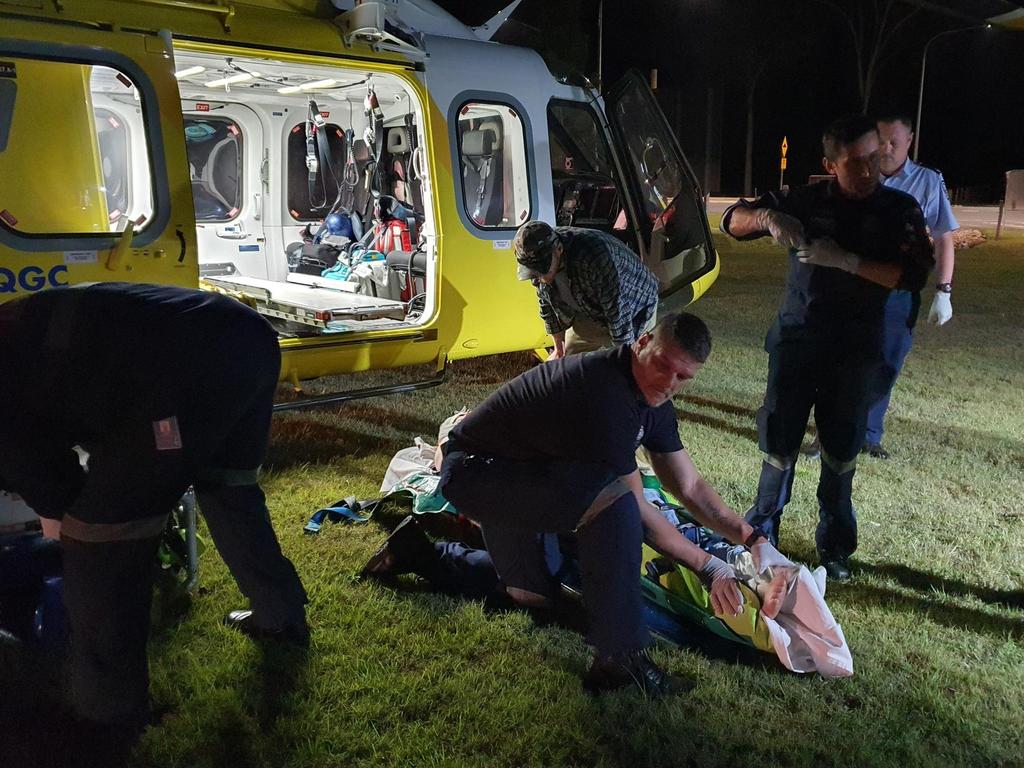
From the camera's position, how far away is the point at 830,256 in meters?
3.51

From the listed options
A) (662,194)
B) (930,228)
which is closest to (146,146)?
(662,194)

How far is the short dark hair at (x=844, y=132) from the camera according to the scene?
11.1ft

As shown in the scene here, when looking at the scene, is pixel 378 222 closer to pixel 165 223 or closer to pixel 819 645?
pixel 165 223

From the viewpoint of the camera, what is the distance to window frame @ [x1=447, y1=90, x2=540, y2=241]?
552 cm

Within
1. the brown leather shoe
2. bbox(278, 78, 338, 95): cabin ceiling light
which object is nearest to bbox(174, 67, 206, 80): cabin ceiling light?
bbox(278, 78, 338, 95): cabin ceiling light

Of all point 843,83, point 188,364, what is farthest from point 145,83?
point 843,83

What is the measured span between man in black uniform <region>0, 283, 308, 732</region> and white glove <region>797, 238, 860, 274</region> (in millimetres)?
2131

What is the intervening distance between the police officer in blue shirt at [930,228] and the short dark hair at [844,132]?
82 cm

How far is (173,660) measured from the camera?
3.03 meters

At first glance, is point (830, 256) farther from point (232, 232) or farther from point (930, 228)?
point (232, 232)

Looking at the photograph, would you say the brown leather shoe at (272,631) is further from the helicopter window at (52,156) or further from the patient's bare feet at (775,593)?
the helicopter window at (52,156)

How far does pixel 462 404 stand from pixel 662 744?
13.2ft

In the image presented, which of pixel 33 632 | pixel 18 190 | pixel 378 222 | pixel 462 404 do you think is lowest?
pixel 462 404

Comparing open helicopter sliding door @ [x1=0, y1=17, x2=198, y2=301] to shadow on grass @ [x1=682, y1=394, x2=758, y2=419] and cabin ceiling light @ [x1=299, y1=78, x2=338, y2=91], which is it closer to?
cabin ceiling light @ [x1=299, y1=78, x2=338, y2=91]
